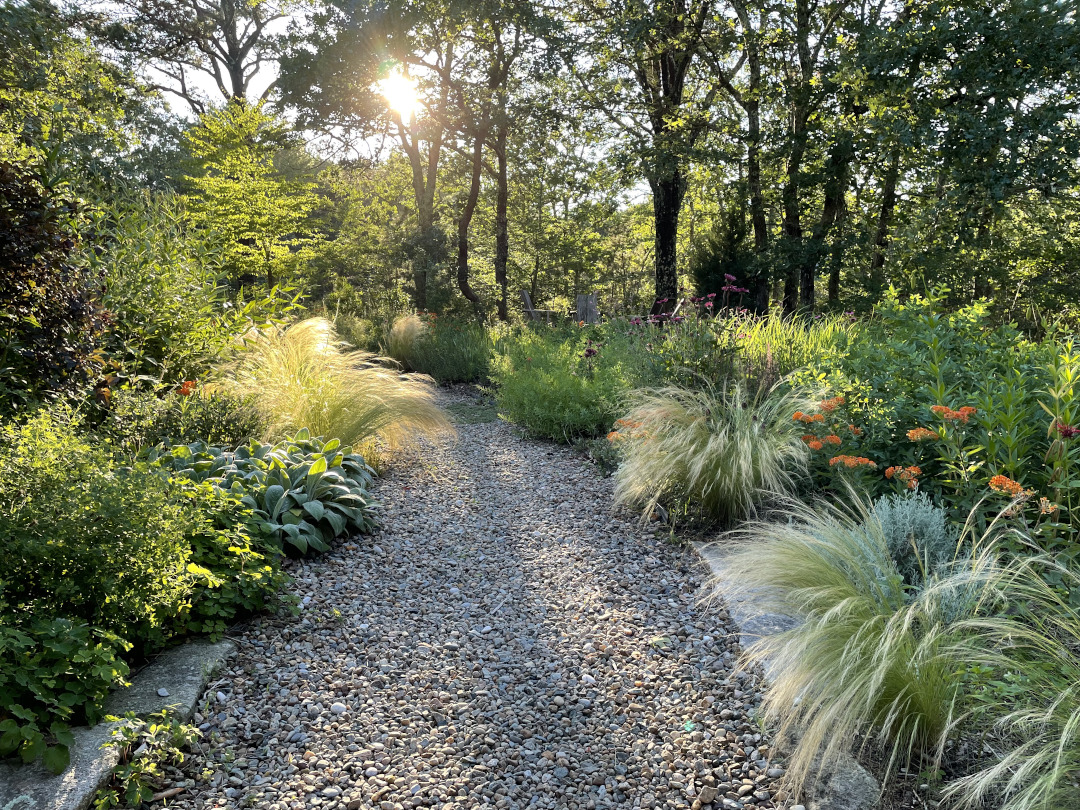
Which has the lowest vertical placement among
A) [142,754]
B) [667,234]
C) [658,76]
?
[142,754]

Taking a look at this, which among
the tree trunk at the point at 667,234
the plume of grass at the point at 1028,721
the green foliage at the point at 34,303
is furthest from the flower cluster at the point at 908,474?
the tree trunk at the point at 667,234

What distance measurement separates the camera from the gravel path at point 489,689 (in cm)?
176

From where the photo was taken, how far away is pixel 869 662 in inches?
67.7

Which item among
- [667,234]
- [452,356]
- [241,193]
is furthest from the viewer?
[667,234]

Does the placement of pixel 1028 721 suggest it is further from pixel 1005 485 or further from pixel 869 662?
pixel 1005 485

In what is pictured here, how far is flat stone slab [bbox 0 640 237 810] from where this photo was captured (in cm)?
145

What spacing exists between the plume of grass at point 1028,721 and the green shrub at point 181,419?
339cm

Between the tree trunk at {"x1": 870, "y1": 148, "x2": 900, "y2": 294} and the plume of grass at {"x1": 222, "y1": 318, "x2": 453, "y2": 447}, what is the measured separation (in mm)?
9406

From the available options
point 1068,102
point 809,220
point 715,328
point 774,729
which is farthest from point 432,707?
point 809,220

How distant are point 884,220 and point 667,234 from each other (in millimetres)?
4750

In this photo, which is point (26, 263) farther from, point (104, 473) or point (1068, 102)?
point (1068, 102)

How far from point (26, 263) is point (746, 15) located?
11663 mm

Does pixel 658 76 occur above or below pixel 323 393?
above

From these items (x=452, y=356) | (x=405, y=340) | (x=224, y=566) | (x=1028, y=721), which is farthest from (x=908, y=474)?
(x=405, y=340)
